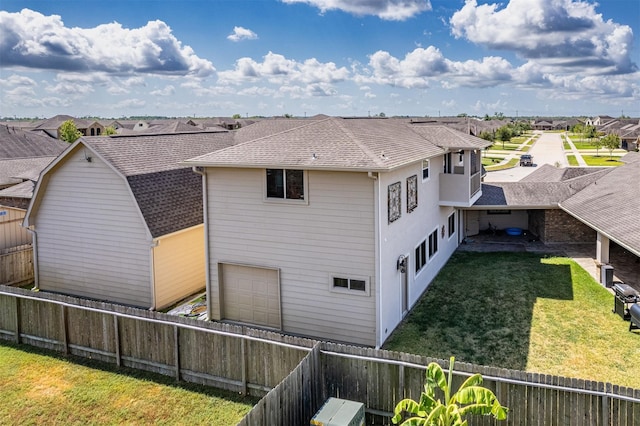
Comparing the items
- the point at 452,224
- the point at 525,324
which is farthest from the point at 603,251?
the point at 525,324

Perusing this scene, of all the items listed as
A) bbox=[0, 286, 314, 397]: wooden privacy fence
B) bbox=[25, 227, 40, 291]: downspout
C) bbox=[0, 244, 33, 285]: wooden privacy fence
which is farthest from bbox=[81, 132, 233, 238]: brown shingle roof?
bbox=[0, 244, 33, 285]: wooden privacy fence

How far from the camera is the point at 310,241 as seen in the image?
1394 centimetres

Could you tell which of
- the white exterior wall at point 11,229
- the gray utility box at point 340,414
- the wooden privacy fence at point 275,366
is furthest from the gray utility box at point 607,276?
the white exterior wall at point 11,229

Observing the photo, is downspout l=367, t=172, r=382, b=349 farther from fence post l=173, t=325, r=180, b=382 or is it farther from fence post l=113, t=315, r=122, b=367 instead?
fence post l=113, t=315, r=122, b=367

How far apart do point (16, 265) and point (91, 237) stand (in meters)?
4.05

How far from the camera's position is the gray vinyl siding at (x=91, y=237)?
1656cm

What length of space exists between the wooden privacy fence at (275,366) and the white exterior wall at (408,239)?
3949 mm

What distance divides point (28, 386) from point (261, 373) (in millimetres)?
5348

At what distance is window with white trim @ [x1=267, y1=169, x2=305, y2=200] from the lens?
14.0 m

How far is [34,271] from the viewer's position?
1906cm

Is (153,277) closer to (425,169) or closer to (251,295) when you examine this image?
(251,295)

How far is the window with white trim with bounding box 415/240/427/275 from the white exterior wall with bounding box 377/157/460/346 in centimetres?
17

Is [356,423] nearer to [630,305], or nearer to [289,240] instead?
[289,240]

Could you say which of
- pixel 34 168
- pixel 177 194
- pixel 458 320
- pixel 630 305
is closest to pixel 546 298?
pixel 630 305
